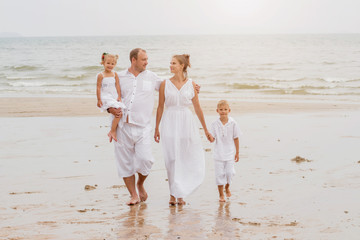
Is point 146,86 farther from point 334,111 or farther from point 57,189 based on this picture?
point 334,111

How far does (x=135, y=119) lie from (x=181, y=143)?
61 cm

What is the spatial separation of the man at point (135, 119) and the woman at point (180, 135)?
190mm

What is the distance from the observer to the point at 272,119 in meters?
12.3

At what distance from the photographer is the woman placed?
5812 millimetres

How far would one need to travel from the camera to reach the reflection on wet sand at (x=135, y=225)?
15.2ft

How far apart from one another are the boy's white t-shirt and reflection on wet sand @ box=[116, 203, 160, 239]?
113 cm

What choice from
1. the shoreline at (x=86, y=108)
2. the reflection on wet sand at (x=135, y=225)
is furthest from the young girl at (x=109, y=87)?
the shoreline at (x=86, y=108)

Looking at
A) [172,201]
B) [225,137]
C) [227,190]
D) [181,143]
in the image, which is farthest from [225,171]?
[172,201]

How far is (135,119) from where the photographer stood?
19.0 feet

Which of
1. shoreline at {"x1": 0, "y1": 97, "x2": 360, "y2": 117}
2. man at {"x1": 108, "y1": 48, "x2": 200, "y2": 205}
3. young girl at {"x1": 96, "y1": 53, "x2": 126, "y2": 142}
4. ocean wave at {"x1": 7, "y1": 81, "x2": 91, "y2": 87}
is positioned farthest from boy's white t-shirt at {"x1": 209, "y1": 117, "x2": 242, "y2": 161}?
ocean wave at {"x1": 7, "y1": 81, "x2": 91, "y2": 87}

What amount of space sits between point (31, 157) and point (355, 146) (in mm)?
5492

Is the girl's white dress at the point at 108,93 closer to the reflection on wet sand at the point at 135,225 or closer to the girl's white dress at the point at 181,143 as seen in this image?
the girl's white dress at the point at 181,143

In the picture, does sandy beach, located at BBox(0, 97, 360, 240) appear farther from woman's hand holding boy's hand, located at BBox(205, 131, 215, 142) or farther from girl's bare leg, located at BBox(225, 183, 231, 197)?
woman's hand holding boy's hand, located at BBox(205, 131, 215, 142)

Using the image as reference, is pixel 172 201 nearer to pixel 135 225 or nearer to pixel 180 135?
pixel 180 135
